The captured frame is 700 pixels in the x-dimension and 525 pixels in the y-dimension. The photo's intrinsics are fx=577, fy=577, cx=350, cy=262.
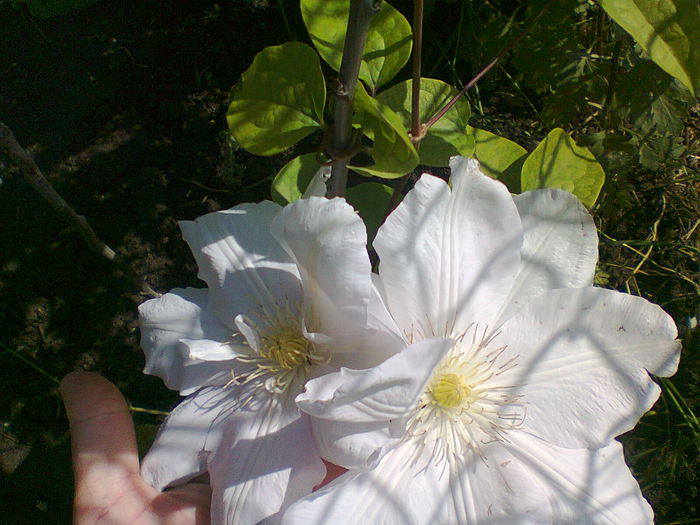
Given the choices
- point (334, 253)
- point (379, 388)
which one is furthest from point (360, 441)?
point (334, 253)

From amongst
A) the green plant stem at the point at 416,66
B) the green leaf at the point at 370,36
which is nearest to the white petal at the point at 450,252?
the green plant stem at the point at 416,66

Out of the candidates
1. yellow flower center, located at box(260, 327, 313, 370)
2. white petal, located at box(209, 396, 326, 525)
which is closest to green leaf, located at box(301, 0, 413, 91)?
yellow flower center, located at box(260, 327, 313, 370)

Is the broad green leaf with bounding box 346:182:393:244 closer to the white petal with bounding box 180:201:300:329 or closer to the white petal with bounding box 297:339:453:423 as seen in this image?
the white petal with bounding box 180:201:300:329

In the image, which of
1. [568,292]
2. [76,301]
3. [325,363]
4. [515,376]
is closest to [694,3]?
[568,292]

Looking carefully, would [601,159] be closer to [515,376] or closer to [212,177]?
[515,376]

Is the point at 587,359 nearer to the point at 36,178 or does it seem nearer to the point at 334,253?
the point at 334,253
